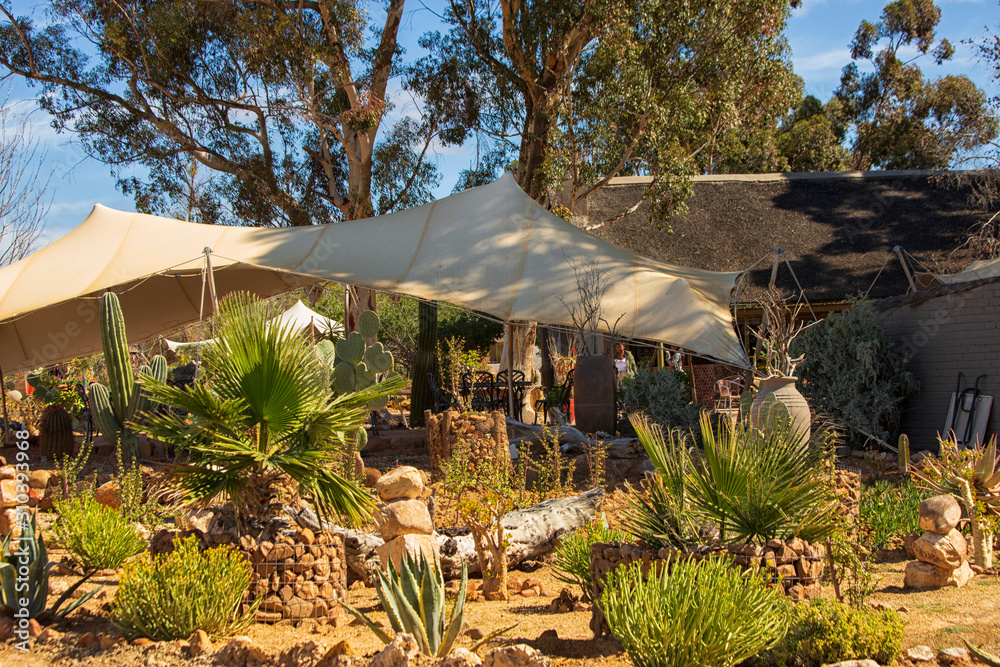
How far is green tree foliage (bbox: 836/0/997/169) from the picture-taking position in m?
25.3

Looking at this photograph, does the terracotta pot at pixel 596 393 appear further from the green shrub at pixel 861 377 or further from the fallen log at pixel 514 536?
the fallen log at pixel 514 536

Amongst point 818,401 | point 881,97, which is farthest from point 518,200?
point 881,97

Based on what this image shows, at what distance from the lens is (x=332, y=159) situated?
18.1 metres

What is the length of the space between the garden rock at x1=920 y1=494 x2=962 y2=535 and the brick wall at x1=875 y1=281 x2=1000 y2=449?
384cm

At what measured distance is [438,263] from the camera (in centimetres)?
959

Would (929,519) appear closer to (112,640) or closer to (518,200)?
(112,640)

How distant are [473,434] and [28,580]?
420 centimetres

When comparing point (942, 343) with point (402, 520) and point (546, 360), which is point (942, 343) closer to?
point (402, 520)

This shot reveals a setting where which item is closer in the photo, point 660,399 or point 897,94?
point 660,399

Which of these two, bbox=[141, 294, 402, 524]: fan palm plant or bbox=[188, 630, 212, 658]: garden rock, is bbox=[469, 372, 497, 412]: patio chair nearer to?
bbox=[141, 294, 402, 524]: fan palm plant

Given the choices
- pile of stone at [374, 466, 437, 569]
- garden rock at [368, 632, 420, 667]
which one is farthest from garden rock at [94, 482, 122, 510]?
garden rock at [368, 632, 420, 667]

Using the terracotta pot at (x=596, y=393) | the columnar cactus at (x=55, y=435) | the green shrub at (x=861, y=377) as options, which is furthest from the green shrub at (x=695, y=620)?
the columnar cactus at (x=55, y=435)

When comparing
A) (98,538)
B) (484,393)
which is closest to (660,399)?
(484,393)

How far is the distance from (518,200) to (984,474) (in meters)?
6.19
